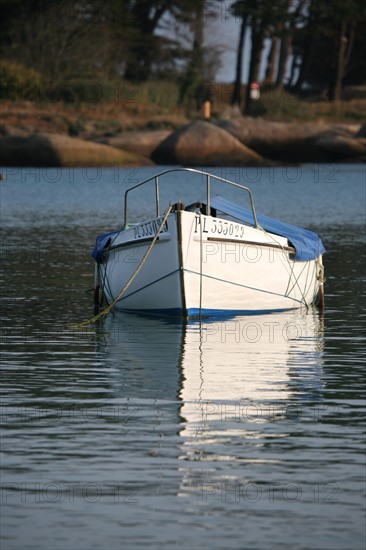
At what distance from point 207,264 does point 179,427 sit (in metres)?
9.01

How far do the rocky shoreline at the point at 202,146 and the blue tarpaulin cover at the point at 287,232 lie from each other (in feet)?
175

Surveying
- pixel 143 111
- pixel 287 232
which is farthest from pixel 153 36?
pixel 287 232

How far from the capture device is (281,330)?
840 inches

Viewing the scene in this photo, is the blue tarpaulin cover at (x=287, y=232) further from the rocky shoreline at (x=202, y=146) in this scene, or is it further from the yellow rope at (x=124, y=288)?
the rocky shoreline at (x=202, y=146)

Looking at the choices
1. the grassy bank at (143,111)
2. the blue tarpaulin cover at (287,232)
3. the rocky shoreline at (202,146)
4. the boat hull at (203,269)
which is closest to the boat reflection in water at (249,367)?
the boat hull at (203,269)

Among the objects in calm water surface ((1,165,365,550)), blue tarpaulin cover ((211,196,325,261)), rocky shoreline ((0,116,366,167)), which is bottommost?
rocky shoreline ((0,116,366,167))

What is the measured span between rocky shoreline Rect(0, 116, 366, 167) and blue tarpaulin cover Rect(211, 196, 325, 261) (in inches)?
2098

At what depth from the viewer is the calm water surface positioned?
10211 millimetres

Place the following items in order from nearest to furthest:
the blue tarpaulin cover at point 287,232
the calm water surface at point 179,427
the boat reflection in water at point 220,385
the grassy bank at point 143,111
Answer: the calm water surface at point 179,427, the boat reflection in water at point 220,385, the blue tarpaulin cover at point 287,232, the grassy bank at point 143,111

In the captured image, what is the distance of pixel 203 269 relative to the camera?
22188mm

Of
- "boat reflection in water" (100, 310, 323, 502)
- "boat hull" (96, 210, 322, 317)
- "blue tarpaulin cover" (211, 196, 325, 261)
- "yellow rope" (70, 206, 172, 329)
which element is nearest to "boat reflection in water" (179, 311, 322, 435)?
"boat reflection in water" (100, 310, 323, 502)

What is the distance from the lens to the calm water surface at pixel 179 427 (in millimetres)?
10211

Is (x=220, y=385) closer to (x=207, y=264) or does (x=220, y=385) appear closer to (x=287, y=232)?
(x=207, y=264)

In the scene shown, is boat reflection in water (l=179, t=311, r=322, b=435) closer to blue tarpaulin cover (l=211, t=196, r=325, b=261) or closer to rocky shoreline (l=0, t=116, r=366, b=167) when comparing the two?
blue tarpaulin cover (l=211, t=196, r=325, b=261)
